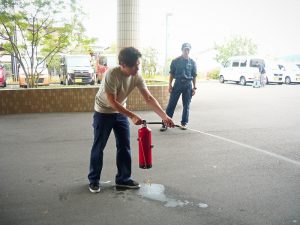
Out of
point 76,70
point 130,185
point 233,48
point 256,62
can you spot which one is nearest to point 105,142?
point 130,185

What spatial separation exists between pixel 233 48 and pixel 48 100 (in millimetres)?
28835

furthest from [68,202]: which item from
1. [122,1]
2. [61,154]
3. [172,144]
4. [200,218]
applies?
[122,1]

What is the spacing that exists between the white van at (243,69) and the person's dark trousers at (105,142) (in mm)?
18610

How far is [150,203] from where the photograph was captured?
3822 mm

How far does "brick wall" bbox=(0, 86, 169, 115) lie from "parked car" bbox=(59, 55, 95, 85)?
777 centimetres

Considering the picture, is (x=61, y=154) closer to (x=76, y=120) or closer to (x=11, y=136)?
(x=11, y=136)

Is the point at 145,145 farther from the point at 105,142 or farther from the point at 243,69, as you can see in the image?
the point at 243,69

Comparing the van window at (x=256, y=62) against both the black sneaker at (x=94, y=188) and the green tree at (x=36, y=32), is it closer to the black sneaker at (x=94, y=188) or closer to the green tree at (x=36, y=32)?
the green tree at (x=36, y=32)

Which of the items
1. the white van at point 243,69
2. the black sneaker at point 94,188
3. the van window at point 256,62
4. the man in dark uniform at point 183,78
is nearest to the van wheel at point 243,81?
the white van at point 243,69

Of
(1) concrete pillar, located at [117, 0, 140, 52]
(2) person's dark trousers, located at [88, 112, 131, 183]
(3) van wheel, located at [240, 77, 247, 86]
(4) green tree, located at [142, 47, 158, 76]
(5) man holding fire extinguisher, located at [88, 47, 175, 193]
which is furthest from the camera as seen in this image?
(4) green tree, located at [142, 47, 158, 76]

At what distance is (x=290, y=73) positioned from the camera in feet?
78.6

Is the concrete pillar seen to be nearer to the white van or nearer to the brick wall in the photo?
the brick wall

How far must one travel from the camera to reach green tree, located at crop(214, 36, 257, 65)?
35875 millimetres

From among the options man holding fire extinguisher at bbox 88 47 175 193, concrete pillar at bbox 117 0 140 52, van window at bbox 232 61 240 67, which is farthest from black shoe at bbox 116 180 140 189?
van window at bbox 232 61 240 67
